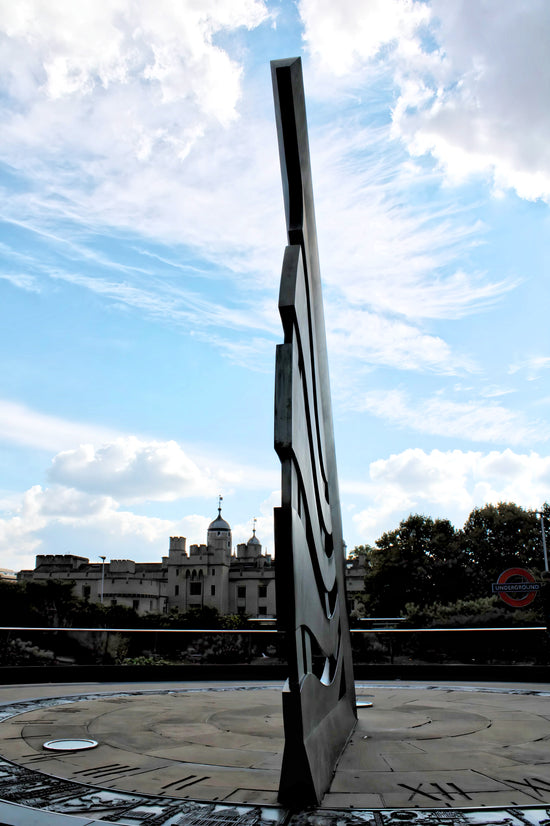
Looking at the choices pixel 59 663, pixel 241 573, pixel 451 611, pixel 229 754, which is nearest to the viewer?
pixel 229 754

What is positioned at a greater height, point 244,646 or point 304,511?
point 304,511

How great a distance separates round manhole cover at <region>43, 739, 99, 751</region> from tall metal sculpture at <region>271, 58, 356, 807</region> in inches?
79.1

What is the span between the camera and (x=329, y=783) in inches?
174

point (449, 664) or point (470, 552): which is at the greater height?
point (470, 552)

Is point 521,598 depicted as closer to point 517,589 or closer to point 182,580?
point 517,589

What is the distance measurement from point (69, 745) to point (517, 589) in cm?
1592

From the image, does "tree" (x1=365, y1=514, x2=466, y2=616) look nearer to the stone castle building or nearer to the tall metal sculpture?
the stone castle building

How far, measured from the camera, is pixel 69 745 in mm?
5609

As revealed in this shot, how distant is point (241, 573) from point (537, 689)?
72373 mm

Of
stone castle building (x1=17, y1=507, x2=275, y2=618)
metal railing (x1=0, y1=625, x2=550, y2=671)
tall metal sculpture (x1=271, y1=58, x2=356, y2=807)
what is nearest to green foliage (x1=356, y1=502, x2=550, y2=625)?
stone castle building (x1=17, y1=507, x2=275, y2=618)

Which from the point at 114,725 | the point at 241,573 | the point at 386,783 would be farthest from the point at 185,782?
the point at 241,573

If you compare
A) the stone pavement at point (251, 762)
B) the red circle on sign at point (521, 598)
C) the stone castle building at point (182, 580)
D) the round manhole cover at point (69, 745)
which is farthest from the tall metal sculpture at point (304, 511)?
the stone castle building at point (182, 580)

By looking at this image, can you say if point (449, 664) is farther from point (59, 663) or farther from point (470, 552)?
point (470, 552)

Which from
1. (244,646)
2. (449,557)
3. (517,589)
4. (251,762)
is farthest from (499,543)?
(251,762)
